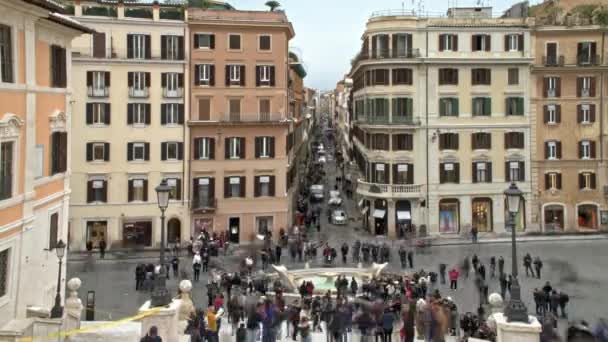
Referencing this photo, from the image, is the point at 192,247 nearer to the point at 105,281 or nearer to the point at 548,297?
the point at 105,281

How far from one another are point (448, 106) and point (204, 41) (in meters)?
18.6

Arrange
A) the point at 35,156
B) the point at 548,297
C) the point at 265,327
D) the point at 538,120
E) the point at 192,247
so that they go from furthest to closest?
1. the point at 538,120
2. the point at 192,247
3. the point at 548,297
4. the point at 35,156
5. the point at 265,327

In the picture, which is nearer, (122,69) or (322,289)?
(322,289)

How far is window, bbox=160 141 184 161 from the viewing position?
46.4 m

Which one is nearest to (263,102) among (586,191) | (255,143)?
(255,143)

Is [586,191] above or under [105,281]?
above

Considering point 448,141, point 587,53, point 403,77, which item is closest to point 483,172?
point 448,141

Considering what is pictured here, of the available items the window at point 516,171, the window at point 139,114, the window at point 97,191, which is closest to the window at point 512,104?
the window at point 516,171

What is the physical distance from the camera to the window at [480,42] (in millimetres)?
50625

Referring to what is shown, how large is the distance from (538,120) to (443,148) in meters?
7.69

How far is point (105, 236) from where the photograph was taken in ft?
151

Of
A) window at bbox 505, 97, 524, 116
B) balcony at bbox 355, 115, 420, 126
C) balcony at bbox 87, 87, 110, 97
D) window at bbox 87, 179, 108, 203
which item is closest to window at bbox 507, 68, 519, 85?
window at bbox 505, 97, 524, 116

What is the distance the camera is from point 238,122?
155 feet

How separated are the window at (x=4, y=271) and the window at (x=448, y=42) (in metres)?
38.1
